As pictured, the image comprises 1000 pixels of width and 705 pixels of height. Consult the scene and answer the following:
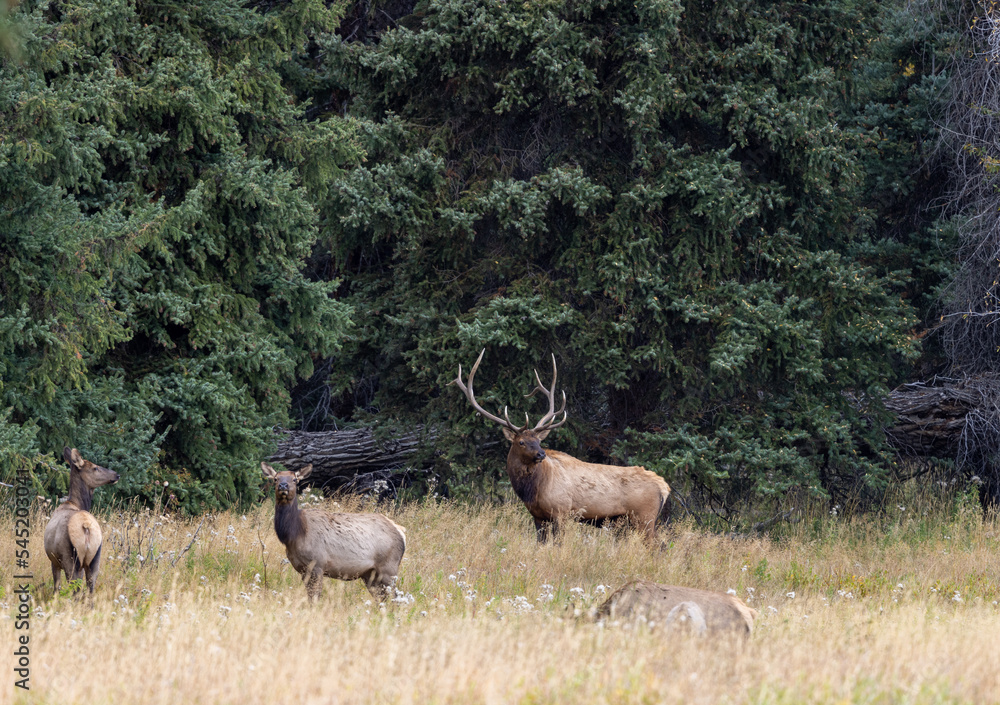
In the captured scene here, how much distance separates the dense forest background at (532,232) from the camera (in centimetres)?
1108

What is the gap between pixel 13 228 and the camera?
9648 mm

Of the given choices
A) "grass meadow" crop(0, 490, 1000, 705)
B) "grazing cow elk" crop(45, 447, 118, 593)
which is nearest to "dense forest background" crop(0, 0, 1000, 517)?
"grass meadow" crop(0, 490, 1000, 705)

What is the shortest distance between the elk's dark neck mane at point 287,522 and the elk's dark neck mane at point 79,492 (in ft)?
4.90

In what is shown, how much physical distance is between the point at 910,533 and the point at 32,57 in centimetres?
1078

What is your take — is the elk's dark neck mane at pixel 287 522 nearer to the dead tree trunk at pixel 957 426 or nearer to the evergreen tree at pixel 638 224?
the evergreen tree at pixel 638 224

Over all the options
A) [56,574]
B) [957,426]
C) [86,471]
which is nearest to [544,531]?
[86,471]

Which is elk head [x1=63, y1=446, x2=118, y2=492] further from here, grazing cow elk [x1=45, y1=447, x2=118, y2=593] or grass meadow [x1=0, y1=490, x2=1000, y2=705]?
grass meadow [x1=0, y1=490, x2=1000, y2=705]

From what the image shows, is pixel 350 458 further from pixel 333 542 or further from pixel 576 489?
pixel 333 542

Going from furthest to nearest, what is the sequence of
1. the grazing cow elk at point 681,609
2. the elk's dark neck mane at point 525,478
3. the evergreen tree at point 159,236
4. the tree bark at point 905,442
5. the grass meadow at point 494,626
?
the tree bark at point 905,442, the elk's dark neck mane at point 525,478, the evergreen tree at point 159,236, the grazing cow elk at point 681,609, the grass meadow at point 494,626

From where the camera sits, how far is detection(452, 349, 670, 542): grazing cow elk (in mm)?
10305

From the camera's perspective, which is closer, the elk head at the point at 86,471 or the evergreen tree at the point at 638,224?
the elk head at the point at 86,471

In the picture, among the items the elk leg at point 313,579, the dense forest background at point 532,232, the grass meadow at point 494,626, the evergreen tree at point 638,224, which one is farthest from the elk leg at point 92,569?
the evergreen tree at point 638,224

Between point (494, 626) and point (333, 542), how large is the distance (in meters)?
1.69

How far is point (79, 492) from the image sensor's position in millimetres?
7574
